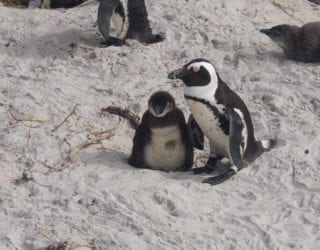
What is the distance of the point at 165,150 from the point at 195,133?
33cm

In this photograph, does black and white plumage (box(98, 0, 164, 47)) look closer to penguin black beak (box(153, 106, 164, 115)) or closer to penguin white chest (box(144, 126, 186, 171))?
penguin white chest (box(144, 126, 186, 171))

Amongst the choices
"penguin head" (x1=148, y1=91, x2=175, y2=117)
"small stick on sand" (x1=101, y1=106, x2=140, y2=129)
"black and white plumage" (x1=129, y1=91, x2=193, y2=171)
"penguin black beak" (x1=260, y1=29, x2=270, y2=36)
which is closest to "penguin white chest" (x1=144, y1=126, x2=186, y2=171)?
"black and white plumage" (x1=129, y1=91, x2=193, y2=171)

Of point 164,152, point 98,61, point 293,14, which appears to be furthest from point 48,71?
point 293,14

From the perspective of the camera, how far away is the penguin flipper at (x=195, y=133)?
4.99 metres

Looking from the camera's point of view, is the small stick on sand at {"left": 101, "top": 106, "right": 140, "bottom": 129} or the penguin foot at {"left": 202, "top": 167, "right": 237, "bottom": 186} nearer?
the penguin foot at {"left": 202, "top": 167, "right": 237, "bottom": 186}

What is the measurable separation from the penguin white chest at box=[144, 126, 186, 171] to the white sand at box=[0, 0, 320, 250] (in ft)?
0.43

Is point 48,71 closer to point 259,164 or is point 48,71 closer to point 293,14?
point 259,164

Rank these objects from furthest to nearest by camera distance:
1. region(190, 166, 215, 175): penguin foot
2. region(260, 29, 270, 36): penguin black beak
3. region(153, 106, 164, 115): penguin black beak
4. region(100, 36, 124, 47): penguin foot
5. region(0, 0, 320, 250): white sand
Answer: region(260, 29, 270, 36): penguin black beak → region(100, 36, 124, 47): penguin foot → region(190, 166, 215, 175): penguin foot → region(153, 106, 164, 115): penguin black beak → region(0, 0, 320, 250): white sand

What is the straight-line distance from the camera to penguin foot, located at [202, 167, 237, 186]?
4.57 m

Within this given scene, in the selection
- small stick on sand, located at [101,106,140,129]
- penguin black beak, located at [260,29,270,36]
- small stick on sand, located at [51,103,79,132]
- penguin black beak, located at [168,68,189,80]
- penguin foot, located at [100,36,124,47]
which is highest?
penguin black beak, located at [260,29,270,36]

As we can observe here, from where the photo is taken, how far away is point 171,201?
4.23 m

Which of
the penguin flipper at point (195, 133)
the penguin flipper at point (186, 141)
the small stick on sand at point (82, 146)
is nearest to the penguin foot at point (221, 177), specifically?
the penguin flipper at point (186, 141)

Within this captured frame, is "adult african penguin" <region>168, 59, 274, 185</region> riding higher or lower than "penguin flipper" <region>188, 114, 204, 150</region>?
higher

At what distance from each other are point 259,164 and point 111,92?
1.39 meters
